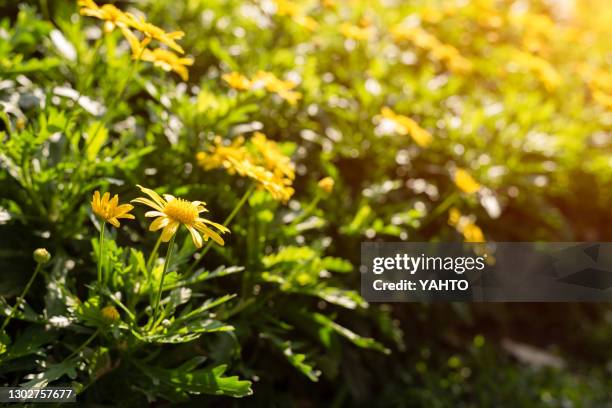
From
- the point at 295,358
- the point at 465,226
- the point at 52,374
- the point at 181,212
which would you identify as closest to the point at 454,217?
the point at 465,226

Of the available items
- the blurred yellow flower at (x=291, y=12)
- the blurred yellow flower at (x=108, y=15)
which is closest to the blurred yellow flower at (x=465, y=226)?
the blurred yellow flower at (x=291, y=12)

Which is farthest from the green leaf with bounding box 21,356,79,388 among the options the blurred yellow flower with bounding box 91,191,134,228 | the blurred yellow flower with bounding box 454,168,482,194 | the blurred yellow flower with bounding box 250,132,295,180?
the blurred yellow flower with bounding box 454,168,482,194

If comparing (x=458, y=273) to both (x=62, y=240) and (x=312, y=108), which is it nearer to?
(x=312, y=108)

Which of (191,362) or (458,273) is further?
(458,273)

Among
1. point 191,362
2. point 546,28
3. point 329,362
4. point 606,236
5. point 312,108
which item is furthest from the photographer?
point 606,236

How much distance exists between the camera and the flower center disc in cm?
128

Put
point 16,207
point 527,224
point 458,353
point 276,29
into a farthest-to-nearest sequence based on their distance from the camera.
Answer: point 527,224, point 458,353, point 276,29, point 16,207

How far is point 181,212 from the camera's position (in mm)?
1288

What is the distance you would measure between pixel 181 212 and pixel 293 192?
0.45 meters

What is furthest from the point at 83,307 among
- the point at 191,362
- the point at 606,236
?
the point at 606,236

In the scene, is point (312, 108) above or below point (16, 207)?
above

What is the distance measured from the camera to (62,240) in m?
1.75

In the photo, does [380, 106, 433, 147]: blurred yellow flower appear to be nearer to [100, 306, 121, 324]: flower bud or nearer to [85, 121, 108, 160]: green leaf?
Result: [85, 121, 108, 160]: green leaf

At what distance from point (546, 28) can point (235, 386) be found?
2.72m
